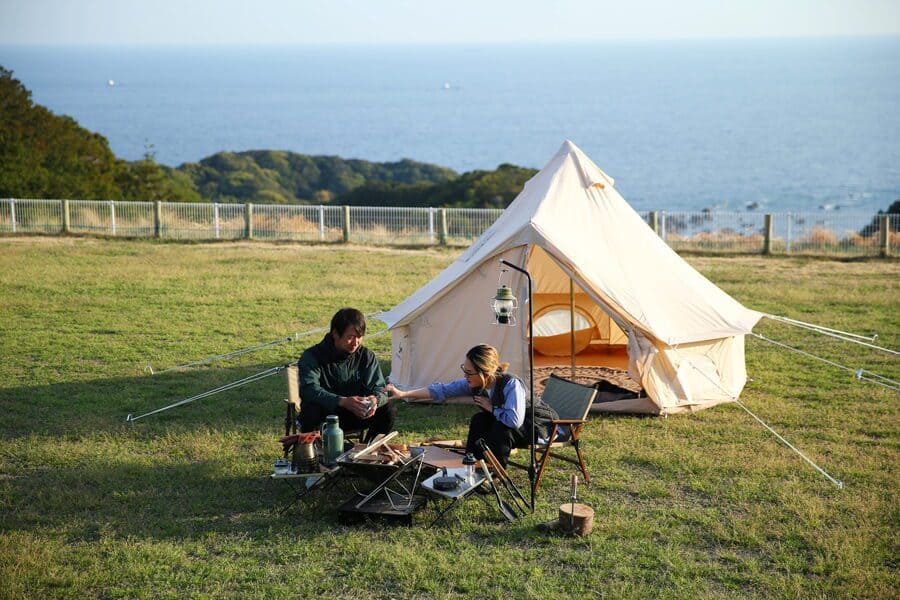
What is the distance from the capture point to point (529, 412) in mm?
6832

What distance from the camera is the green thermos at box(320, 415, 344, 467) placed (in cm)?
654

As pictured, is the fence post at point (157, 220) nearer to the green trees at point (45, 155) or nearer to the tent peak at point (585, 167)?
the green trees at point (45, 155)

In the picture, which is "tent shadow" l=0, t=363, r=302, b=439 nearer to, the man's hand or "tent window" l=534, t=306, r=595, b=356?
the man's hand

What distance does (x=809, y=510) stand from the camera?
6.53 m

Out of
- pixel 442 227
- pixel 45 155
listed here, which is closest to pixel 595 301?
pixel 442 227

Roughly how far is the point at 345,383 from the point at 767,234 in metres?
14.0

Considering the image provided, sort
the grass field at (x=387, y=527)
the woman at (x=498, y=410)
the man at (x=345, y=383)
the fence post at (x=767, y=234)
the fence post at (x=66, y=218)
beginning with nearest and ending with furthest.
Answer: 1. the grass field at (x=387, y=527)
2. the woman at (x=498, y=410)
3. the man at (x=345, y=383)
4. the fence post at (x=767, y=234)
5. the fence post at (x=66, y=218)

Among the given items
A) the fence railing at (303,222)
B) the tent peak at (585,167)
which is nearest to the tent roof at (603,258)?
the tent peak at (585,167)

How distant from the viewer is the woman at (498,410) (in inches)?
262

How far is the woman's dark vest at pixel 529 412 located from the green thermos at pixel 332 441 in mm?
1088

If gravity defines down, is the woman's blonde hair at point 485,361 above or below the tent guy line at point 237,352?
above

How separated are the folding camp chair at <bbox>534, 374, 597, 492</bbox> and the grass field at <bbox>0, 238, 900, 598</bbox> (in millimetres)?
226

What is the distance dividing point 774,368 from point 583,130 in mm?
104955

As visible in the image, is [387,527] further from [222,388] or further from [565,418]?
[222,388]
